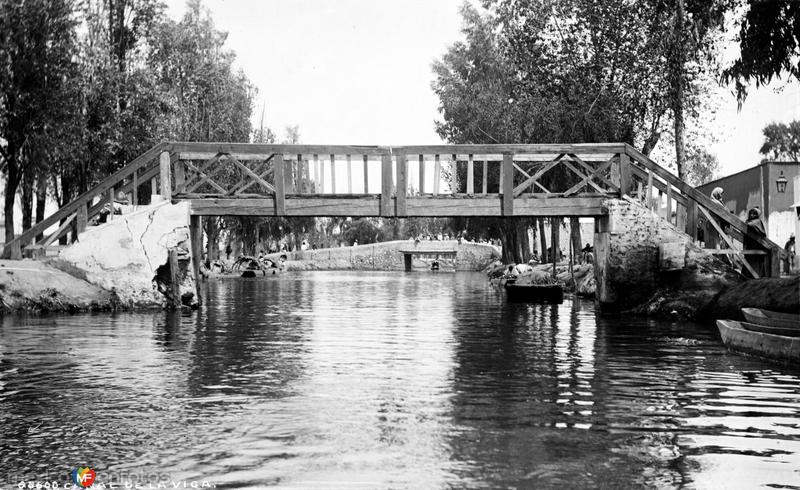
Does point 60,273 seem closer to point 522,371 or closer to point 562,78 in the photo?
point 522,371

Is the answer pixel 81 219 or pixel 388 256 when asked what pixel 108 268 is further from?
pixel 388 256

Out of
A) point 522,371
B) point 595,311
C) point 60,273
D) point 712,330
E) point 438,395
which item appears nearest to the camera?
point 438,395

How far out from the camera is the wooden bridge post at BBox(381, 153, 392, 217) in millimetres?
24094

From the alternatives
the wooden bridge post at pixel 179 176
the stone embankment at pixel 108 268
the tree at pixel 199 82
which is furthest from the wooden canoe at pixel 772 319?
the tree at pixel 199 82

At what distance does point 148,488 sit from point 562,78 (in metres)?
28.3

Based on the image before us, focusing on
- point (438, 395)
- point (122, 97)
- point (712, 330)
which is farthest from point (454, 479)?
point (122, 97)

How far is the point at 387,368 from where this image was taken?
44.9ft

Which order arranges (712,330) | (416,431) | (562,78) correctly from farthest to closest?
(562,78), (712,330), (416,431)

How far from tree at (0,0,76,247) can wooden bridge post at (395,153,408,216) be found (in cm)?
1145

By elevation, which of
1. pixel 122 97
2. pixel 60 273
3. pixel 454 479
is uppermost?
pixel 122 97

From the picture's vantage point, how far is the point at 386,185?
24.1 metres

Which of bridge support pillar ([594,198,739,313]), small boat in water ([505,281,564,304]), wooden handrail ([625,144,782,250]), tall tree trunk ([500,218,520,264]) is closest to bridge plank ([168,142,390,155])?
bridge support pillar ([594,198,739,313])

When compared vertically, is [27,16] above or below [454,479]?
above

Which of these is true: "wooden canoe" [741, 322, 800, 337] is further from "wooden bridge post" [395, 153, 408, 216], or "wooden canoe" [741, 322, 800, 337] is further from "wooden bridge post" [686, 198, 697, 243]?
"wooden bridge post" [395, 153, 408, 216]
